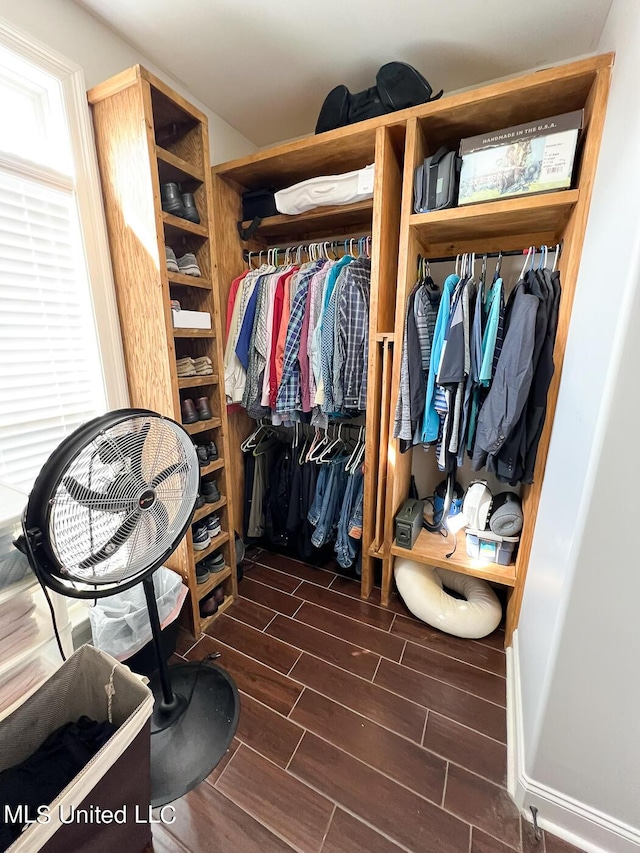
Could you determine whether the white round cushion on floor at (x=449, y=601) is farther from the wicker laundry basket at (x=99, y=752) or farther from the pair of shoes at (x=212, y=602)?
the wicker laundry basket at (x=99, y=752)

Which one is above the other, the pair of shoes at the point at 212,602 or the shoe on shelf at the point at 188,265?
the shoe on shelf at the point at 188,265

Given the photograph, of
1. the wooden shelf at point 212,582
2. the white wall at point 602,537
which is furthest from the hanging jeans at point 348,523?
the white wall at point 602,537

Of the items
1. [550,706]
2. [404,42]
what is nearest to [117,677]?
[550,706]

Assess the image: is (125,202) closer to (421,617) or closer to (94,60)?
(94,60)

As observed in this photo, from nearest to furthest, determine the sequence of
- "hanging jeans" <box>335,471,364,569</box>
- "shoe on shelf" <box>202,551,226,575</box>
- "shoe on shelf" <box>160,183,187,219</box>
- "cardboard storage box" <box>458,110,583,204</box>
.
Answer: "cardboard storage box" <box>458,110,583,204</box> → "shoe on shelf" <box>160,183,187,219</box> → "shoe on shelf" <box>202,551,226,575</box> → "hanging jeans" <box>335,471,364,569</box>

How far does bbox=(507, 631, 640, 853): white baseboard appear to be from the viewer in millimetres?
930

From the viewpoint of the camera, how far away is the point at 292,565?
223 cm

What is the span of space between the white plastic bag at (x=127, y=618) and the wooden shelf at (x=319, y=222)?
187 cm

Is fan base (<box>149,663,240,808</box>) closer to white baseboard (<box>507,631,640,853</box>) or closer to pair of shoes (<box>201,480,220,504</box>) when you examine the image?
pair of shoes (<box>201,480,220,504</box>)

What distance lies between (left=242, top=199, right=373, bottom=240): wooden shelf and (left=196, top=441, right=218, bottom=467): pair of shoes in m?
1.25

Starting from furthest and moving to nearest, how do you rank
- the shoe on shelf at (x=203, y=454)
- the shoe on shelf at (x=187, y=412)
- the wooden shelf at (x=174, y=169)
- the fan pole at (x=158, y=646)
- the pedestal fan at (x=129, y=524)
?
the shoe on shelf at (x=203, y=454) < the shoe on shelf at (x=187, y=412) < the wooden shelf at (x=174, y=169) < the fan pole at (x=158, y=646) < the pedestal fan at (x=129, y=524)

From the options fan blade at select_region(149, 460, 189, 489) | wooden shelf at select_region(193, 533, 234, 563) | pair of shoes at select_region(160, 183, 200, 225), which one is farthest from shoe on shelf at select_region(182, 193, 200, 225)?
wooden shelf at select_region(193, 533, 234, 563)

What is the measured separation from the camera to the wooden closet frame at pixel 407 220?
1.24m

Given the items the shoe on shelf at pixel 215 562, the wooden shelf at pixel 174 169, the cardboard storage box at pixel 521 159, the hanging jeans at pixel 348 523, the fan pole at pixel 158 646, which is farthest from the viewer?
the hanging jeans at pixel 348 523
